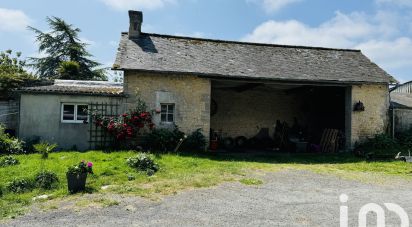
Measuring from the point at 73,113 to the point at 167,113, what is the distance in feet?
11.3

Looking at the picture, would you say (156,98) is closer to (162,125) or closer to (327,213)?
(162,125)

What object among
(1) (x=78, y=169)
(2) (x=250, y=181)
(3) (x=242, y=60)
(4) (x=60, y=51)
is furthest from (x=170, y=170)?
(4) (x=60, y=51)

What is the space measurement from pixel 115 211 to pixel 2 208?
210cm

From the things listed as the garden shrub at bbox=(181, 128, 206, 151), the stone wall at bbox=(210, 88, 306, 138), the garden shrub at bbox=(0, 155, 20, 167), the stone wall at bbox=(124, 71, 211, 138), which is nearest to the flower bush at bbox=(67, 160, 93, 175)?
the garden shrub at bbox=(0, 155, 20, 167)

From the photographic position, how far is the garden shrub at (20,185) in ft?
24.0

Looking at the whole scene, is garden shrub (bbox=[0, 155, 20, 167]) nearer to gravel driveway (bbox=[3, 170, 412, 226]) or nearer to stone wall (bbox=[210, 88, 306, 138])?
gravel driveway (bbox=[3, 170, 412, 226])

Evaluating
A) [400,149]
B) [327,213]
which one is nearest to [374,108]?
[400,149]

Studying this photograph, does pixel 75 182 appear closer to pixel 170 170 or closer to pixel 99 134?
pixel 170 170

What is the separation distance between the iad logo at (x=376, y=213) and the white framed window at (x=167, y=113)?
788cm

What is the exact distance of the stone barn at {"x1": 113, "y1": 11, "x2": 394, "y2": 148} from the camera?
13.2m

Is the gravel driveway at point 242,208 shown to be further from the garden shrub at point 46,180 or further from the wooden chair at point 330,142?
the wooden chair at point 330,142

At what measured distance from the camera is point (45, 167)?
8.75 metres

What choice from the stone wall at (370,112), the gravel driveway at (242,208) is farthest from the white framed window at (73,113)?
the stone wall at (370,112)

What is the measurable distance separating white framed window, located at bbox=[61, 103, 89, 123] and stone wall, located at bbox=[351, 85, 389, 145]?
10.9 meters
